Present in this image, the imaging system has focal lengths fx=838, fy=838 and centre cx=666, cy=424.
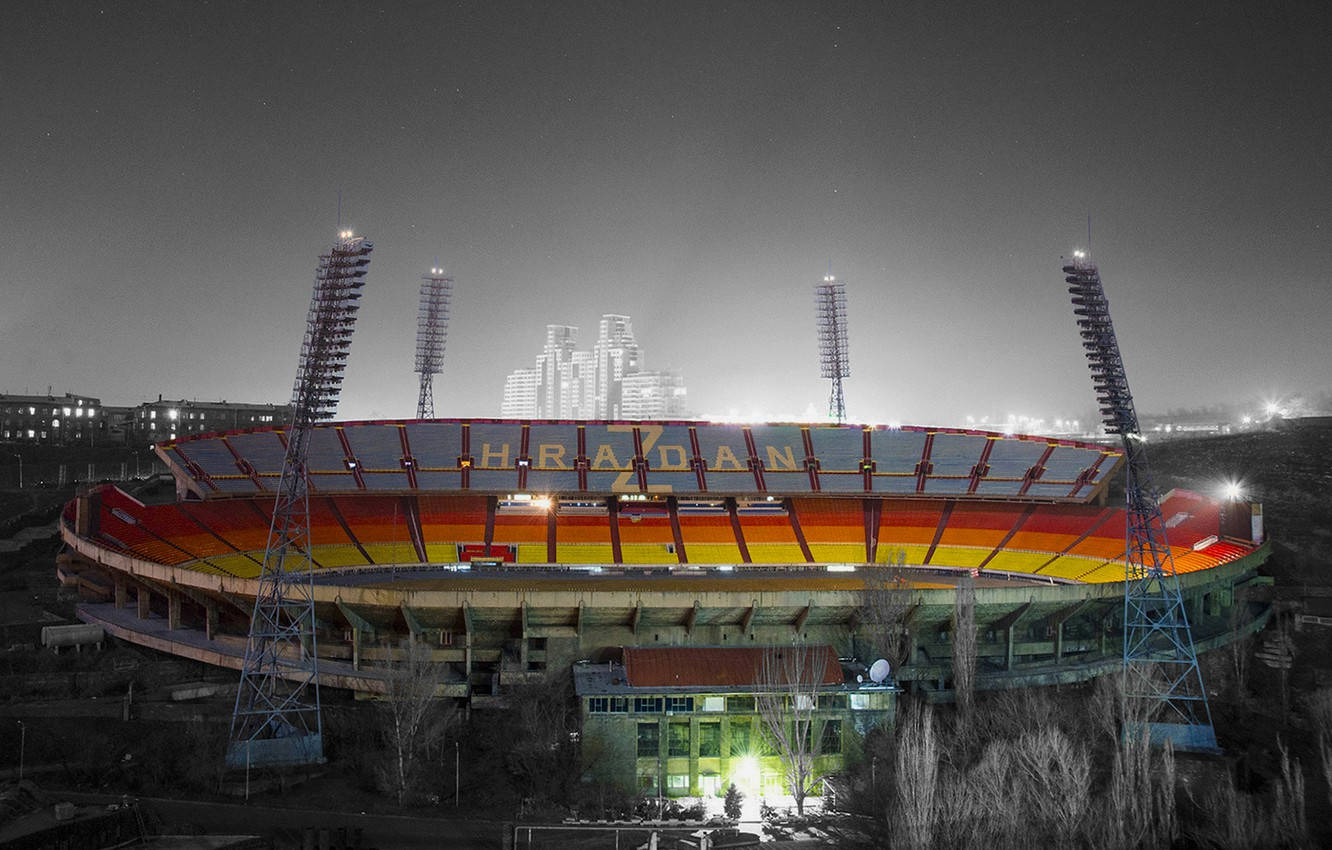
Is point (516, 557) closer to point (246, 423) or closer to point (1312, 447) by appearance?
point (1312, 447)

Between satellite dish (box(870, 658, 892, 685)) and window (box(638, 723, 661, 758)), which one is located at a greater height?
satellite dish (box(870, 658, 892, 685))

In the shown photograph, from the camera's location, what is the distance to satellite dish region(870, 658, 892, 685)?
85.3 ft

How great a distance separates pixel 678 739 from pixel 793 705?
12.0ft

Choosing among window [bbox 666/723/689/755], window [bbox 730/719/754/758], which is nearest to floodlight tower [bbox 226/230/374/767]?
window [bbox 666/723/689/755]

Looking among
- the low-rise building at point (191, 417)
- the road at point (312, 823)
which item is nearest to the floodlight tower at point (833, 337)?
the road at point (312, 823)

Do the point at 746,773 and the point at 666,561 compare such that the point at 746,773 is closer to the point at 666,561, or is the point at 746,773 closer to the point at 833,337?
the point at 666,561

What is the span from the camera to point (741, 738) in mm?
25656

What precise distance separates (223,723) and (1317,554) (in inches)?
2192

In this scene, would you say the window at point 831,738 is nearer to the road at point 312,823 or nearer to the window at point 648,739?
the window at point 648,739

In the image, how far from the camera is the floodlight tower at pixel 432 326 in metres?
54.7

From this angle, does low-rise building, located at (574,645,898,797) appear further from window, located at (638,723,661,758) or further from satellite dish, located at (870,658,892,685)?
Result: satellite dish, located at (870,658,892,685)

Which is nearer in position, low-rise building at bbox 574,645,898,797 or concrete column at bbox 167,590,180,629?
low-rise building at bbox 574,645,898,797

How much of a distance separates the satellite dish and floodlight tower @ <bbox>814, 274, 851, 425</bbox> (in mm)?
31045

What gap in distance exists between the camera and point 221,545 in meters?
40.9
